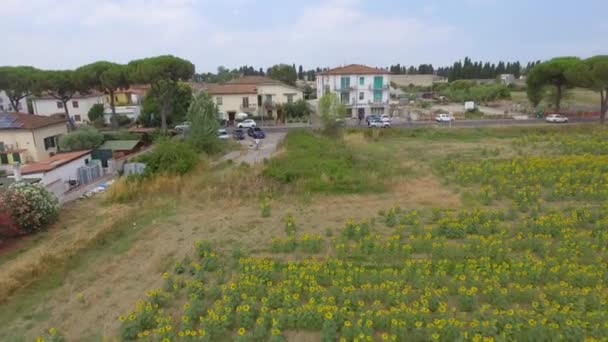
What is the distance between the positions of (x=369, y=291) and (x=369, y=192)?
8434 millimetres

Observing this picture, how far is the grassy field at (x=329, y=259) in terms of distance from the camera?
6723 millimetres

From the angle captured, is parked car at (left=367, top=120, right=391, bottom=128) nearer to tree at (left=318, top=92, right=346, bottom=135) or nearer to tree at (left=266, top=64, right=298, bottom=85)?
tree at (left=318, top=92, right=346, bottom=135)

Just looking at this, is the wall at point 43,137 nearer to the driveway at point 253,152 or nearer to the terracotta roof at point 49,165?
the terracotta roof at point 49,165

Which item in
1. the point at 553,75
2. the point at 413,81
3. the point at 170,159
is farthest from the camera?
the point at 413,81

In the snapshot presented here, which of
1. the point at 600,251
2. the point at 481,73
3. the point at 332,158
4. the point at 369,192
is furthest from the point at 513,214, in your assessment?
the point at 481,73

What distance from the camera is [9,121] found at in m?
26.4

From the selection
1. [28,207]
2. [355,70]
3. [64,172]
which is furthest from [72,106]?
[28,207]

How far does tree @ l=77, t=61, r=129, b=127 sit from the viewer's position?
37688 mm

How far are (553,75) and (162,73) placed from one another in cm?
4261

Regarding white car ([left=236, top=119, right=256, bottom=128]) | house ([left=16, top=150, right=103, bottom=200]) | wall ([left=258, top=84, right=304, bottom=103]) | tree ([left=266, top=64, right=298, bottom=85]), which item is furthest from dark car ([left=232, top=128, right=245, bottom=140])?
tree ([left=266, top=64, right=298, bottom=85])

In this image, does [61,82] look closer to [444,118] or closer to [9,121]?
[9,121]

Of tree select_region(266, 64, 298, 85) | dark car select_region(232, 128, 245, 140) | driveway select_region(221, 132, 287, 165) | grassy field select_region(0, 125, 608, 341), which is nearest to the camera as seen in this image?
grassy field select_region(0, 125, 608, 341)

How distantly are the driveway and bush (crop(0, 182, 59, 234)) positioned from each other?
36.7 ft

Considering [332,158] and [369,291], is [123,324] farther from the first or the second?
[332,158]
